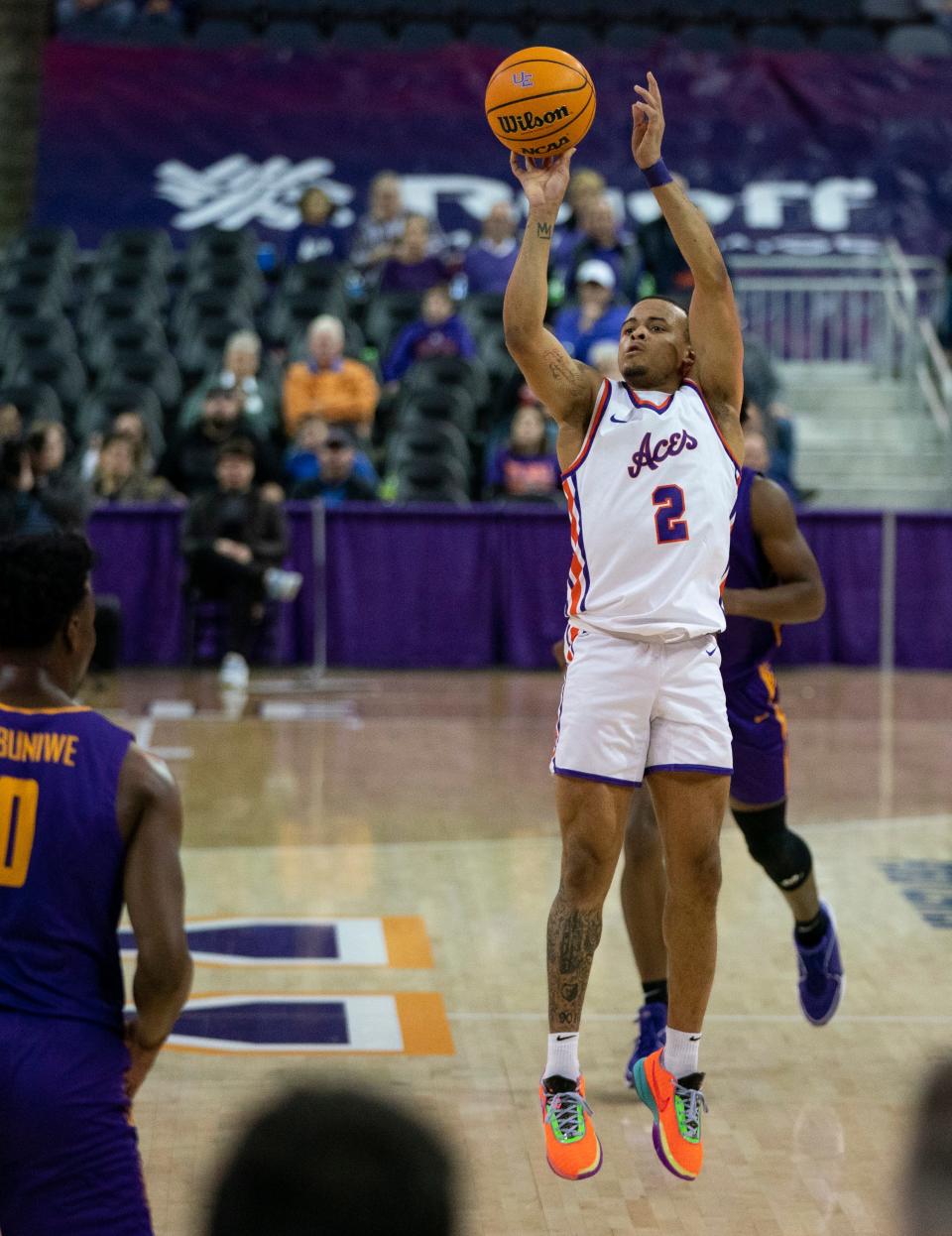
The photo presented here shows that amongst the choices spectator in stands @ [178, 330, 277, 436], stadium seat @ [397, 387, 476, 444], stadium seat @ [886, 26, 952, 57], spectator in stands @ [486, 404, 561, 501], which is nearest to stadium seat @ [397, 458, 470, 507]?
spectator in stands @ [486, 404, 561, 501]

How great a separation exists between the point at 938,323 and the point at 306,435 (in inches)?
248

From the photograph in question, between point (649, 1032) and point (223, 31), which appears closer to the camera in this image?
point (649, 1032)

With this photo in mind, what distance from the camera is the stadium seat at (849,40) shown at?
794 inches

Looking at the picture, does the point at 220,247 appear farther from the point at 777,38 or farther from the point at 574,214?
the point at 777,38

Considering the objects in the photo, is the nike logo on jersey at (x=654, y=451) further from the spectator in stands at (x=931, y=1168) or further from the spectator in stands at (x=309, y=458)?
the spectator in stands at (x=309, y=458)

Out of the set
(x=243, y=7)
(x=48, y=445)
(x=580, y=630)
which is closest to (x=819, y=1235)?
(x=580, y=630)

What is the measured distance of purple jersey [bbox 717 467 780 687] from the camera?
604 cm

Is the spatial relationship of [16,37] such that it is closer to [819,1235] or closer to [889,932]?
[889,932]

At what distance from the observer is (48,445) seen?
40.0 feet

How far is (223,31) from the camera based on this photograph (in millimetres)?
20188

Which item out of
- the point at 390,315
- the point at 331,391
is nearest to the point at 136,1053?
the point at 331,391

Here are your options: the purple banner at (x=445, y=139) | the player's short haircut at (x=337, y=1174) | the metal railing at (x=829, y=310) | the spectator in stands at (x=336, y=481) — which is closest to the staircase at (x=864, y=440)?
the metal railing at (x=829, y=310)

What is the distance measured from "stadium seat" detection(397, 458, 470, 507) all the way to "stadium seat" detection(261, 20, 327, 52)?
6539mm

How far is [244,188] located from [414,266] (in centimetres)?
257
